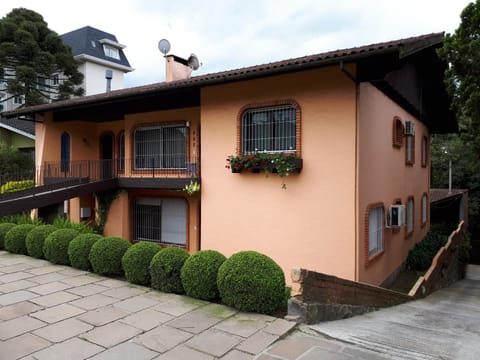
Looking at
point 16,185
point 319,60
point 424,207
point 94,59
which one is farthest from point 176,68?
point 94,59

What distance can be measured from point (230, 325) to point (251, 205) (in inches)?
155

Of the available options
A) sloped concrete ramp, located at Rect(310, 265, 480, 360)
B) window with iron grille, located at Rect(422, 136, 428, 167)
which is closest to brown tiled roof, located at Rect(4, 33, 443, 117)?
sloped concrete ramp, located at Rect(310, 265, 480, 360)

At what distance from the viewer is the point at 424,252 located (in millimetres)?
12758

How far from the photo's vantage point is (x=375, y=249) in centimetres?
912

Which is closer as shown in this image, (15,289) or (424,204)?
(15,289)

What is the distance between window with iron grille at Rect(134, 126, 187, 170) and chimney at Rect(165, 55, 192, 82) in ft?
9.03

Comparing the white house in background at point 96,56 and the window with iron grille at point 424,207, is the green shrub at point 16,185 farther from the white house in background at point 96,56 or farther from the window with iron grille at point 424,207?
the white house in background at point 96,56

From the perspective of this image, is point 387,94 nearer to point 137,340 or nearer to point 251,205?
point 251,205

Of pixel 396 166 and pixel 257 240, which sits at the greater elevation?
pixel 396 166

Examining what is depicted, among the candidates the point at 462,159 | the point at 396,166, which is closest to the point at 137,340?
the point at 396,166

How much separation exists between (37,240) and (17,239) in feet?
3.33

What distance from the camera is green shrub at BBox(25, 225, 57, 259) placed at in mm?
9250

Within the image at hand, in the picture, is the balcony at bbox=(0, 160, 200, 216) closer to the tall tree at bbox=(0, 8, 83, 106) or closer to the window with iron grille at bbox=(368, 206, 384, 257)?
the window with iron grille at bbox=(368, 206, 384, 257)

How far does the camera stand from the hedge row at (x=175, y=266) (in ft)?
18.3
